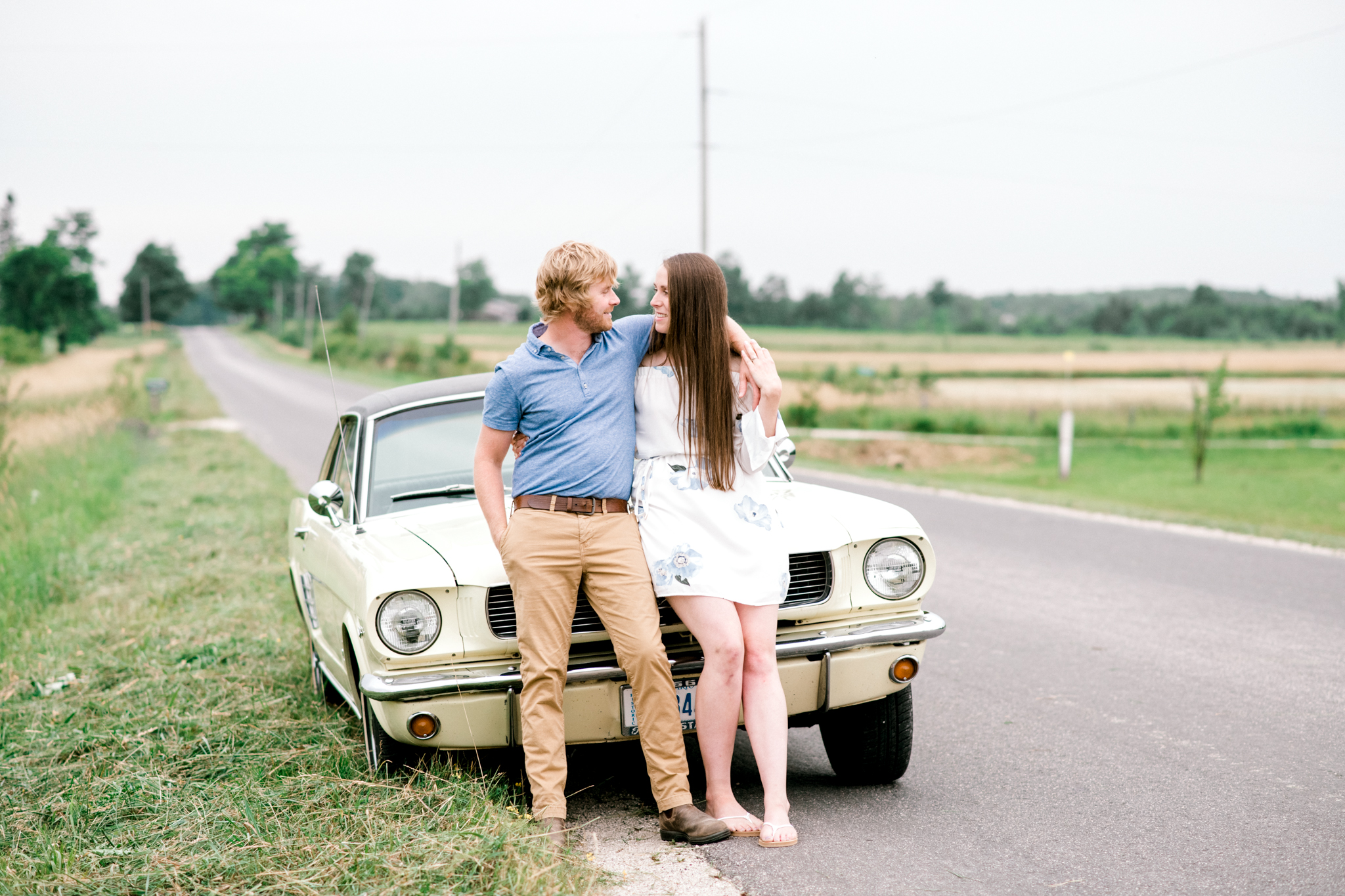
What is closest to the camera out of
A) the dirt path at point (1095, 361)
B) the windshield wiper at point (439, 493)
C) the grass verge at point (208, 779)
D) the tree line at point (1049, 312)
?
the grass verge at point (208, 779)

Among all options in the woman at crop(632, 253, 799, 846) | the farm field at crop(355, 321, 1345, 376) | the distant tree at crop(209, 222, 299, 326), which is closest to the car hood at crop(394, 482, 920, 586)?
the woman at crop(632, 253, 799, 846)

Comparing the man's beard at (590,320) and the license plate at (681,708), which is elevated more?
the man's beard at (590,320)

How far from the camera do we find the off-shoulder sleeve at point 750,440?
3705 mm

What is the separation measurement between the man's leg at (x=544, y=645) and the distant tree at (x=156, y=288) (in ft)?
462

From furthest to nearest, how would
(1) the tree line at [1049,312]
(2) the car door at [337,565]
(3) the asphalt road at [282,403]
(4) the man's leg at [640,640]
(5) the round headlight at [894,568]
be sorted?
(1) the tree line at [1049,312] → (3) the asphalt road at [282,403] → (2) the car door at [337,565] → (5) the round headlight at [894,568] → (4) the man's leg at [640,640]

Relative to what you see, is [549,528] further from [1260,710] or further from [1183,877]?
[1260,710]

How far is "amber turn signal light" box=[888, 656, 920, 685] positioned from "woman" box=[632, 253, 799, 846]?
473 mm

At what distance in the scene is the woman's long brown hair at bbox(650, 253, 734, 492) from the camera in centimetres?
363

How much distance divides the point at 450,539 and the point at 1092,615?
175 inches

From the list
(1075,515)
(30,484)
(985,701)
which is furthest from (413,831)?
(30,484)

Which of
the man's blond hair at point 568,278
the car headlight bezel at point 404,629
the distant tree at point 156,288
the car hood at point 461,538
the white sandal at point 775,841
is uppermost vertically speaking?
the distant tree at point 156,288

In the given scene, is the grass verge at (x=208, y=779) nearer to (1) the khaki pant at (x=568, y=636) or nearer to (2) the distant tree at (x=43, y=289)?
(1) the khaki pant at (x=568, y=636)

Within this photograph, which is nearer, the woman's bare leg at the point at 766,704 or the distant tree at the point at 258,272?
the woman's bare leg at the point at 766,704

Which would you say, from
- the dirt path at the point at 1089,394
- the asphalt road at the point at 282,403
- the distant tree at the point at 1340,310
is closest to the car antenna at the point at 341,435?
Answer: the asphalt road at the point at 282,403
